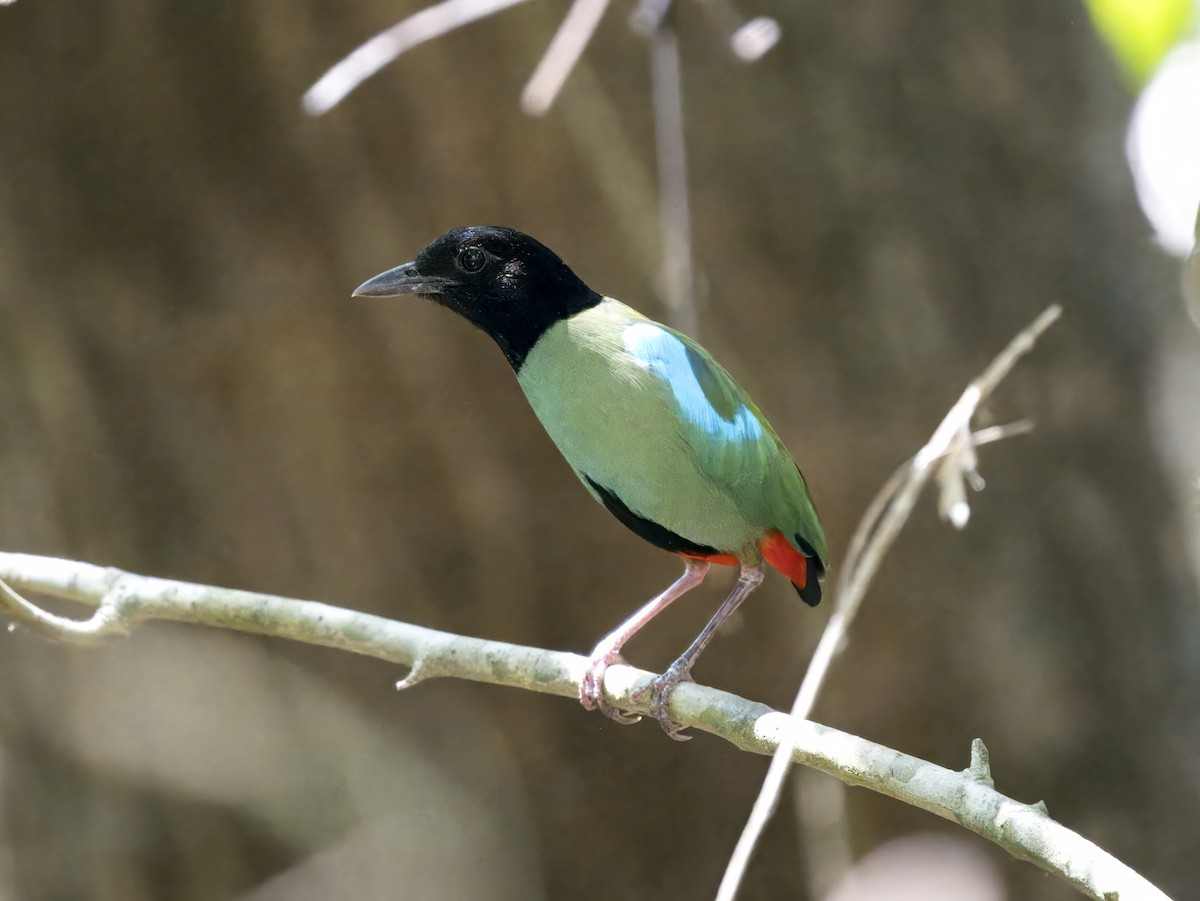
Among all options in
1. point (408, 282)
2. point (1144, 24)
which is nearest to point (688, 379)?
point (408, 282)

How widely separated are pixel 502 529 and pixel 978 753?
115 inches

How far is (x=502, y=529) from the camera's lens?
471 cm

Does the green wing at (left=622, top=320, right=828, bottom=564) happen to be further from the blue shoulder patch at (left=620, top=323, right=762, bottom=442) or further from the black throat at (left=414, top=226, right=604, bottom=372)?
the black throat at (left=414, top=226, right=604, bottom=372)

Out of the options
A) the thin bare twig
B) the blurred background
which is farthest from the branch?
the blurred background

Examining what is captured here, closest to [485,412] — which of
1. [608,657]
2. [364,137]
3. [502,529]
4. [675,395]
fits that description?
[502,529]

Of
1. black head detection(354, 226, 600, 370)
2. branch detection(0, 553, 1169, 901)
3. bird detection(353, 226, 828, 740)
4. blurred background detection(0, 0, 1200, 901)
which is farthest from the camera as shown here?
blurred background detection(0, 0, 1200, 901)

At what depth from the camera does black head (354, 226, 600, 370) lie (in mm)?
2561

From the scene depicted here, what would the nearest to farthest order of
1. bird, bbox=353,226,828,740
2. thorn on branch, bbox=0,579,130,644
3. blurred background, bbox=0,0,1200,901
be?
bird, bbox=353,226,828,740 < thorn on branch, bbox=0,579,130,644 < blurred background, bbox=0,0,1200,901

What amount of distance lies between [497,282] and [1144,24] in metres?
1.38

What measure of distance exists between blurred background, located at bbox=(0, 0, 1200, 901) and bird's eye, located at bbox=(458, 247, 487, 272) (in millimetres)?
2060

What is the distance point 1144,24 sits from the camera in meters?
2.04

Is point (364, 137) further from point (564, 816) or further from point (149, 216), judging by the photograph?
point (564, 816)

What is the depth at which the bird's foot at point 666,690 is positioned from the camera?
8.98 ft

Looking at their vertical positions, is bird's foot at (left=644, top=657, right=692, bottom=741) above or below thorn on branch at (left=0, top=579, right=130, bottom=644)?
above
